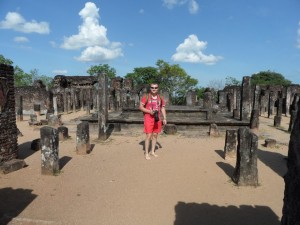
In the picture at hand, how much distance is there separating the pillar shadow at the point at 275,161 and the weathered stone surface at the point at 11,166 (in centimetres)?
605

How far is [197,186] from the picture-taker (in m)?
5.30

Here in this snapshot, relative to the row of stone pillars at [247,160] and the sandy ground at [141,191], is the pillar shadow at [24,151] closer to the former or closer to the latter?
the sandy ground at [141,191]

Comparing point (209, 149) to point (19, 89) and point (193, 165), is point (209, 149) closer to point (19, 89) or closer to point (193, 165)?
point (193, 165)

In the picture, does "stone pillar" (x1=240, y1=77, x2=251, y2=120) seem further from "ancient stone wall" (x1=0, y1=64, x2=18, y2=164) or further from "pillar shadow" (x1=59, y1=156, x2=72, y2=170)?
"ancient stone wall" (x1=0, y1=64, x2=18, y2=164)

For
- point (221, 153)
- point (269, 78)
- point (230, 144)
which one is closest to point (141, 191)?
point (230, 144)

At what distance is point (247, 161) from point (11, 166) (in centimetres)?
517

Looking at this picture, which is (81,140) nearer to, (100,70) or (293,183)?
(293,183)

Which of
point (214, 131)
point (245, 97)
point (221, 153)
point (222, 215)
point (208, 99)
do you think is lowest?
point (222, 215)

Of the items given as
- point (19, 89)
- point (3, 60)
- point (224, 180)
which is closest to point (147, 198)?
point (224, 180)

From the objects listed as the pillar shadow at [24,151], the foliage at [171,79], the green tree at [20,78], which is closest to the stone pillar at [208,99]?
the pillar shadow at [24,151]

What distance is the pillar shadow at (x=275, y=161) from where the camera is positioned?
633cm

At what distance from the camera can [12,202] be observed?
4.45 m

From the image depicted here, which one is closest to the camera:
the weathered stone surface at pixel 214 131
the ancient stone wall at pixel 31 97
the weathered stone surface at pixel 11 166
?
the weathered stone surface at pixel 11 166

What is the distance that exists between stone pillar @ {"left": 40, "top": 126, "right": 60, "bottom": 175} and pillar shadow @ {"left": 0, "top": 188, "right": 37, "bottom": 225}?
3.02 feet
